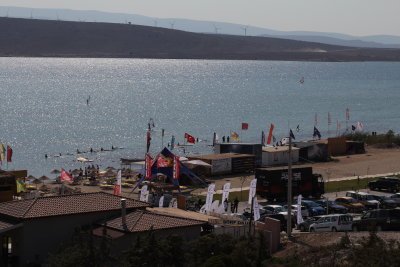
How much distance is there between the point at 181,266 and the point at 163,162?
20.6 m

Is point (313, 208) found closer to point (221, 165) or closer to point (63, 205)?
point (63, 205)

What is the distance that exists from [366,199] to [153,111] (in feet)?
267

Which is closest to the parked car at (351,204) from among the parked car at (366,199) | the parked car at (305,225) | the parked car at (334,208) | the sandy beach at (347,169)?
the parked car at (366,199)

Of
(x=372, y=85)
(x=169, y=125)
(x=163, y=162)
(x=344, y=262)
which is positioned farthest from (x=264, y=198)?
(x=372, y=85)

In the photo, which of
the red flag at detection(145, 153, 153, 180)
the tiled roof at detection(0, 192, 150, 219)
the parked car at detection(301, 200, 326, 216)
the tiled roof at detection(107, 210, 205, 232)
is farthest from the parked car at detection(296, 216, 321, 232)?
the red flag at detection(145, 153, 153, 180)

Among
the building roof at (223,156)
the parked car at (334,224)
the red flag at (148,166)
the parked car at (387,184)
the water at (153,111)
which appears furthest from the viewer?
the water at (153,111)

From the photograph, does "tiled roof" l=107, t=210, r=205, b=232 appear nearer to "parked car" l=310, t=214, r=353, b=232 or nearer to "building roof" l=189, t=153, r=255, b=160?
"parked car" l=310, t=214, r=353, b=232

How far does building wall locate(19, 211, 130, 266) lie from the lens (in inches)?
885

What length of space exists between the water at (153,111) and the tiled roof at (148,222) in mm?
35531

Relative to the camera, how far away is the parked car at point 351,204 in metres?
33.5

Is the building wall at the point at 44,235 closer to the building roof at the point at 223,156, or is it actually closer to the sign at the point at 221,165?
the sign at the point at 221,165

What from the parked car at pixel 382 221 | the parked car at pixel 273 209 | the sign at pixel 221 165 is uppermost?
the sign at pixel 221 165

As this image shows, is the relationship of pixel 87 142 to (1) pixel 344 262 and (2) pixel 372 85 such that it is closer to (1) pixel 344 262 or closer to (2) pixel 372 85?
(1) pixel 344 262

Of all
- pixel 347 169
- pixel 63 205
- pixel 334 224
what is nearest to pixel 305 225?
pixel 334 224
